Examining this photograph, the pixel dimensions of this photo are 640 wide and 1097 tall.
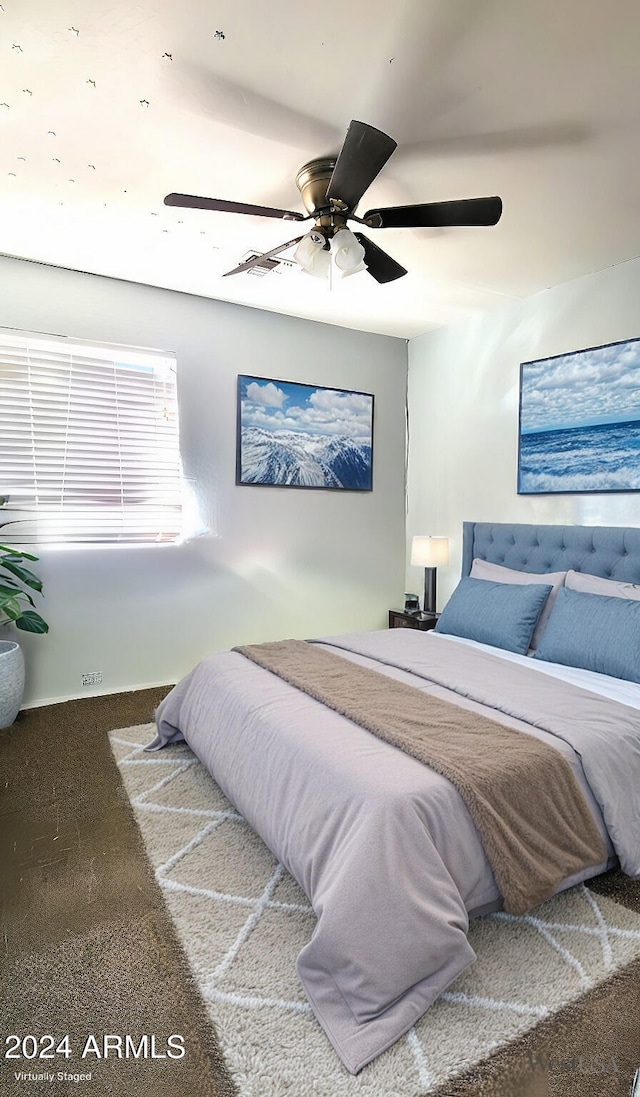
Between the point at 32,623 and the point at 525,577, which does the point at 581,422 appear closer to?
the point at 525,577

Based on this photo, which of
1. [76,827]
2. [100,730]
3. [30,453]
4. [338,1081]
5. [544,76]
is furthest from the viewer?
[30,453]

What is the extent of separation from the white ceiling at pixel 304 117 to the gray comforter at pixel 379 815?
2.11 m

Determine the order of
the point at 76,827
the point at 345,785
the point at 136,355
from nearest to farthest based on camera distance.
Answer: the point at 345,785 < the point at 76,827 < the point at 136,355

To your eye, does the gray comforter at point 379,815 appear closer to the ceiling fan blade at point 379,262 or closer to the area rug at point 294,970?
the area rug at point 294,970

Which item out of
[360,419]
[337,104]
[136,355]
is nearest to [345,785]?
[337,104]

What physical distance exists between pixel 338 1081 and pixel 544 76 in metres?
2.82

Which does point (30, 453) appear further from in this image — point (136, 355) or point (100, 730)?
point (100, 730)

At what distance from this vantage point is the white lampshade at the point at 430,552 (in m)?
4.11

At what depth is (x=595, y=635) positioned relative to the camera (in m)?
2.67

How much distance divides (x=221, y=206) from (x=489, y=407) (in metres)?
2.50

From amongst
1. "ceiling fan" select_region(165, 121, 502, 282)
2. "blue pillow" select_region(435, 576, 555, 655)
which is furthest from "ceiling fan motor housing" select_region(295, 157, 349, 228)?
"blue pillow" select_region(435, 576, 555, 655)

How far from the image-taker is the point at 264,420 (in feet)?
13.7

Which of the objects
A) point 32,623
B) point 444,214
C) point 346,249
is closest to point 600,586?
point 444,214

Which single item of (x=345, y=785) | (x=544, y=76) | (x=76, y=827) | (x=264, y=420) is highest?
(x=544, y=76)
